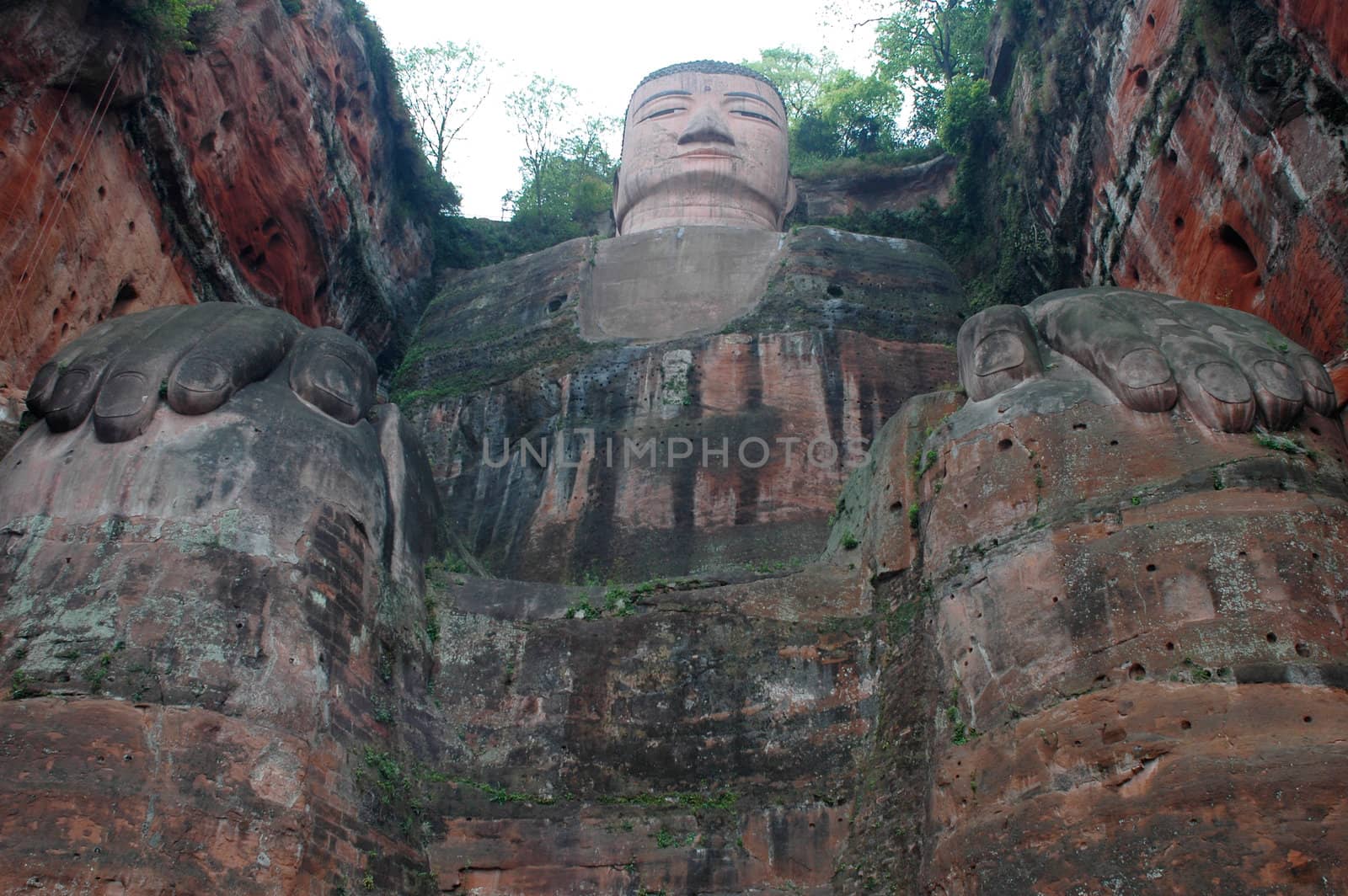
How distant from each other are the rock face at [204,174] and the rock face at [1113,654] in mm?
7994

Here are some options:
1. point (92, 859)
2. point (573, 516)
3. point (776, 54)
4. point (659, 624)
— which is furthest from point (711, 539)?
point (776, 54)

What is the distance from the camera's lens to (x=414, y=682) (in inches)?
420

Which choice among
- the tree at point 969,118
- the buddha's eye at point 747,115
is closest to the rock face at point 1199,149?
the tree at point 969,118

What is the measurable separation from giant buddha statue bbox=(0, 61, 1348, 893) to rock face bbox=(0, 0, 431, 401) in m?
2.31

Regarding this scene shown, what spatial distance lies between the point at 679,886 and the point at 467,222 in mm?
17431

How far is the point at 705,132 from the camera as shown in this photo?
2148cm

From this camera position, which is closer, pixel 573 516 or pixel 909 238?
pixel 573 516

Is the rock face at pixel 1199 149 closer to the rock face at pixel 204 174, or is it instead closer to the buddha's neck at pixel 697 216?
the buddha's neck at pixel 697 216

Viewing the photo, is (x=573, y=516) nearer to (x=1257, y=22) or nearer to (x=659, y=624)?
(x=659, y=624)

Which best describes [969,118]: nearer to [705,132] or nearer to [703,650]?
[705,132]

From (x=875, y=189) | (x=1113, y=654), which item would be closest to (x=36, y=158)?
(x=1113, y=654)

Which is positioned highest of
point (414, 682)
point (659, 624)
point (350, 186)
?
Answer: point (350, 186)

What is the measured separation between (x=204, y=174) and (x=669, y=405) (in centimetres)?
587

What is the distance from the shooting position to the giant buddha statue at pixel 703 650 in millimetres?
8055
